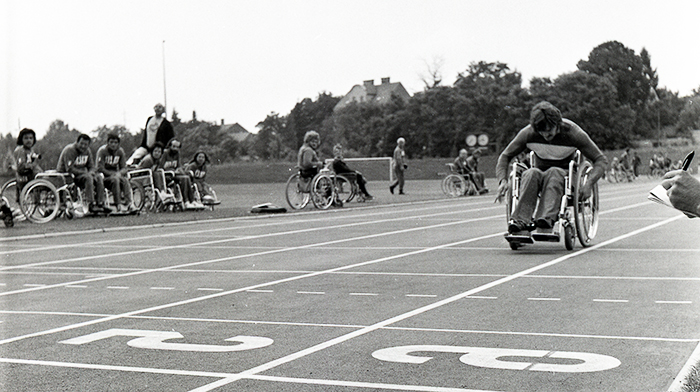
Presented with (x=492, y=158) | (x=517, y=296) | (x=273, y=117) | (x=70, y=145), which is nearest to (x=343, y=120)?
(x=273, y=117)

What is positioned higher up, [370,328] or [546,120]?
[546,120]

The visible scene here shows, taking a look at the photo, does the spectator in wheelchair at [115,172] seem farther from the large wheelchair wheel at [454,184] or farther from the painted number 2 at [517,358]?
the painted number 2 at [517,358]

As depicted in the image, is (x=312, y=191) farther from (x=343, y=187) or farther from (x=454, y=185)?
(x=454, y=185)

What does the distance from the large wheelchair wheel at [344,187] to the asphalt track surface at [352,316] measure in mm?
12264

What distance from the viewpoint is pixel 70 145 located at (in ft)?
64.0

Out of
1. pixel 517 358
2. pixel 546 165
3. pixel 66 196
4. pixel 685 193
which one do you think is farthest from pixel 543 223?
pixel 66 196

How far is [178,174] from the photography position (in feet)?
73.8

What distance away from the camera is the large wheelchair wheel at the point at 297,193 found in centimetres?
2359

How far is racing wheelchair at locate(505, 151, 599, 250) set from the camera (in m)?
11.0

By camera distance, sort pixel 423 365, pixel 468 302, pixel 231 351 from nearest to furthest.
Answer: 1. pixel 423 365
2. pixel 231 351
3. pixel 468 302

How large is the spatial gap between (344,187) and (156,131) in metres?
5.48

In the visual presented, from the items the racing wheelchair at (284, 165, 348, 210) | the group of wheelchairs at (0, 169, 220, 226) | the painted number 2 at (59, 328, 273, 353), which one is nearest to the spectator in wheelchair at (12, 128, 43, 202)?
the group of wheelchairs at (0, 169, 220, 226)

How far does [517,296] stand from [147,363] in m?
3.23

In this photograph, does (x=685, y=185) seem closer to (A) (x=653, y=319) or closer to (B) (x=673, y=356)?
(B) (x=673, y=356)
